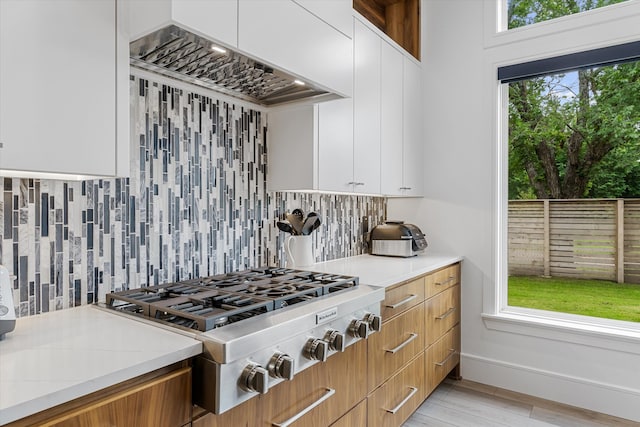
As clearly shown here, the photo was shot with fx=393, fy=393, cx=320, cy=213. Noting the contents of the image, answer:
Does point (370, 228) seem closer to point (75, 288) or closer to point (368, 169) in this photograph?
point (368, 169)

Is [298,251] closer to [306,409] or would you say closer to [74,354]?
[306,409]

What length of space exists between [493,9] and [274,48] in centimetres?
211

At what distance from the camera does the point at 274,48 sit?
4.72 ft

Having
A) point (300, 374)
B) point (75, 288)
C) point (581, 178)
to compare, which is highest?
point (581, 178)

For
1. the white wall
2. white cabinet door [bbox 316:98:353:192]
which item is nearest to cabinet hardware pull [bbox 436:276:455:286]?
the white wall

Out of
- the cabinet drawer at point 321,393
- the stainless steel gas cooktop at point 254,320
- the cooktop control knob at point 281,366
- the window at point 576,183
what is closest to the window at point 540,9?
the window at point 576,183

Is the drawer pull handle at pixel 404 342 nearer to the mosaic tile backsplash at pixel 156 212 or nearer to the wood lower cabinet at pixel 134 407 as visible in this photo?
the mosaic tile backsplash at pixel 156 212

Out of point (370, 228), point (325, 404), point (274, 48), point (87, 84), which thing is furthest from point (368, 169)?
point (87, 84)

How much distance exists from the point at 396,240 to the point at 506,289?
919 millimetres

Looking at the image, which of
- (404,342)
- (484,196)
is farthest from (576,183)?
(404,342)

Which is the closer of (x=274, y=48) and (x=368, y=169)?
(x=274, y=48)

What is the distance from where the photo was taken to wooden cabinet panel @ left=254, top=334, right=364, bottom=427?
1186 mm

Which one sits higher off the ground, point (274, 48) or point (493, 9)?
point (493, 9)

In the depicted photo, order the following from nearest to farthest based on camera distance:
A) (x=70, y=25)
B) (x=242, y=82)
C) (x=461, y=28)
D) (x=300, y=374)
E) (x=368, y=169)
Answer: (x=70, y=25) → (x=300, y=374) → (x=242, y=82) → (x=368, y=169) → (x=461, y=28)
